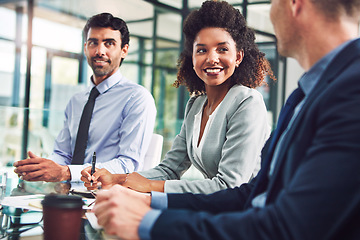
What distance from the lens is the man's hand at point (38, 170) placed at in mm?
1697

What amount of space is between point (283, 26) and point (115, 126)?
1658 millimetres

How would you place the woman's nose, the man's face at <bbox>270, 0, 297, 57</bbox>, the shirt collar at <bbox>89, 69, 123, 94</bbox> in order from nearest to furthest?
the man's face at <bbox>270, 0, 297, 57</bbox> < the woman's nose < the shirt collar at <bbox>89, 69, 123, 94</bbox>

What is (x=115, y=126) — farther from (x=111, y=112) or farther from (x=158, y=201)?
(x=158, y=201)

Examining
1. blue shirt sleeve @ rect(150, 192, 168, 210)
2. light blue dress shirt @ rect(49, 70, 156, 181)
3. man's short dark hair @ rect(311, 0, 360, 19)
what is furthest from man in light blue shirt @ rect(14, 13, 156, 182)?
man's short dark hair @ rect(311, 0, 360, 19)

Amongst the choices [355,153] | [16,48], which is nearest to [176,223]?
[355,153]

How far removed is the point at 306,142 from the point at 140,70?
6.08 metres

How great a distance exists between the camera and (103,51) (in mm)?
2594

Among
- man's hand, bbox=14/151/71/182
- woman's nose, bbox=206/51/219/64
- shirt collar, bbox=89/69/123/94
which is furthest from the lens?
shirt collar, bbox=89/69/123/94

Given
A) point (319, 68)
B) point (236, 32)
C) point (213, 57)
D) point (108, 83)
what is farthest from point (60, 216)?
point (108, 83)

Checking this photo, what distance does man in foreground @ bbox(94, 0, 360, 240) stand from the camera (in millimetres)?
620

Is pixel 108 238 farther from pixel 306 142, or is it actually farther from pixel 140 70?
pixel 140 70

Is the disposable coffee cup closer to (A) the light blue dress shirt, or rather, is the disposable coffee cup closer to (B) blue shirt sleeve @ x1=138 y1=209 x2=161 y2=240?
(B) blue shirt sleeve @ x1=138 y1=209 x2=161 y2=240

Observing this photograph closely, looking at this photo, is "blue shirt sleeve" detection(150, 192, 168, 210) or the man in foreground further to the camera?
"blue shirt sleeve" detection(150, 192, 168, 210)

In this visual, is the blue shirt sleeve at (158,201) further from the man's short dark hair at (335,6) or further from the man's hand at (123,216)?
the man's short dark hair at (335,6)
